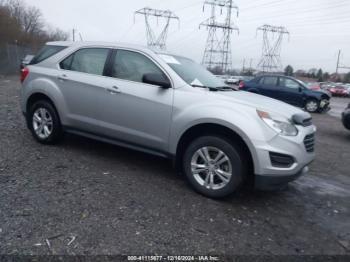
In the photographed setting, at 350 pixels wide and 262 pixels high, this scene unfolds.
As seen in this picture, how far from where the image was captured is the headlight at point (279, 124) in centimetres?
372

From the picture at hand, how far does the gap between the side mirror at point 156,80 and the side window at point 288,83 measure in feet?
38.2

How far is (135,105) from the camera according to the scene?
14.5 ft

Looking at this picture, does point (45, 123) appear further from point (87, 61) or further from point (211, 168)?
point (211, 168)

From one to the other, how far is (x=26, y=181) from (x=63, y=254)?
1692mm

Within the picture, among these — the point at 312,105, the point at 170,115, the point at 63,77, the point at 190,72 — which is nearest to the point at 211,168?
the point at 170,115

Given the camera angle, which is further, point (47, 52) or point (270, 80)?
point (270, 80)

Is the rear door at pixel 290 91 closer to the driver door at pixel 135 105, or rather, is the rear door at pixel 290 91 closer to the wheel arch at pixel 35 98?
the driver door at pixel 135 105

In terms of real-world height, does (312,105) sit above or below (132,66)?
below

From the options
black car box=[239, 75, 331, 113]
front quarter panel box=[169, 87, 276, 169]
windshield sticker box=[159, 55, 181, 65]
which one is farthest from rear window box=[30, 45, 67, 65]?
black car box=[239, 75, 331, 113]

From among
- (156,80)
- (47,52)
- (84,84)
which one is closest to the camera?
(156,80)

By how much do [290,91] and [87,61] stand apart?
11.8 meters

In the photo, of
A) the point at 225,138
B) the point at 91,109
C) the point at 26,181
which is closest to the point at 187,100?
the point at 225,138

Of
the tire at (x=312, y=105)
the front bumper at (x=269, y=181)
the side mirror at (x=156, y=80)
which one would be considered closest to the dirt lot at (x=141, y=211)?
the front bumper at (x=269, y=181)

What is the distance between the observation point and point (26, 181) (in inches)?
160
